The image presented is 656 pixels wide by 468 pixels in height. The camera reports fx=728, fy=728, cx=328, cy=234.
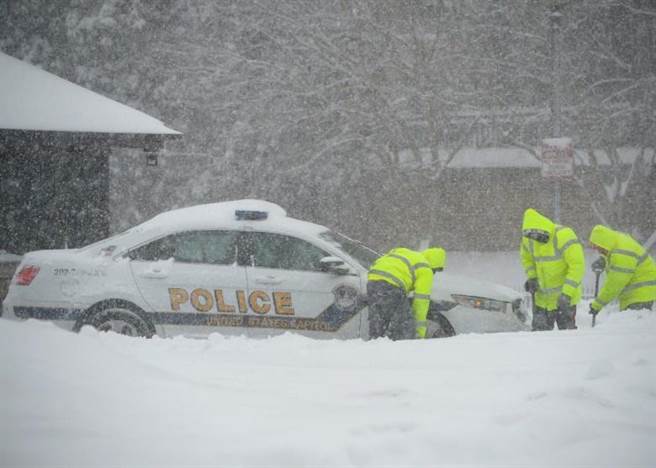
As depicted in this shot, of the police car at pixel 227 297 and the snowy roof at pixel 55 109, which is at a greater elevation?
the snowy roof at pixel 55 109

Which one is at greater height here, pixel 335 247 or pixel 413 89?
pixel 413 89

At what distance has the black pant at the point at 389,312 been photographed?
21.4 feet

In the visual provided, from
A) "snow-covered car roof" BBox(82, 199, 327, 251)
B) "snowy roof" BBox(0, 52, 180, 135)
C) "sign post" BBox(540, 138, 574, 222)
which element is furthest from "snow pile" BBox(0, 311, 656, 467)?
"sign post" BBox(540, 138, 574, 222)

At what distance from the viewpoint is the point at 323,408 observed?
349 centimetres

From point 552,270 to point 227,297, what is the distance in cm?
321

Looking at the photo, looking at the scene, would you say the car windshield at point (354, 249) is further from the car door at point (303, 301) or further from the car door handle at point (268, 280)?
the car door handle at point (268, 280)

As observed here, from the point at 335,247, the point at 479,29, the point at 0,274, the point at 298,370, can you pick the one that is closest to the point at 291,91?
the point at 479,29

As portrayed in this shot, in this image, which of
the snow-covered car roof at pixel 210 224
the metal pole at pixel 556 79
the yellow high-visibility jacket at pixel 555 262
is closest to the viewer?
the yellow high-visibility jacket at pixel 555 262

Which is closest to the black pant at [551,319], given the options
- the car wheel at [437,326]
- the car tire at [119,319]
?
the car wheel at [437,326]

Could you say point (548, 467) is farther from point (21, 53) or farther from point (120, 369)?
point (21, 53)

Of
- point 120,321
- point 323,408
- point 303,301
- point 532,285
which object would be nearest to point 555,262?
point 532,285

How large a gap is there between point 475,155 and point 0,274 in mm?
13592

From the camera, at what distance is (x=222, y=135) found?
1942 cm

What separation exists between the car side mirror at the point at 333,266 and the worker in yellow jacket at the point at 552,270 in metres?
1.82
